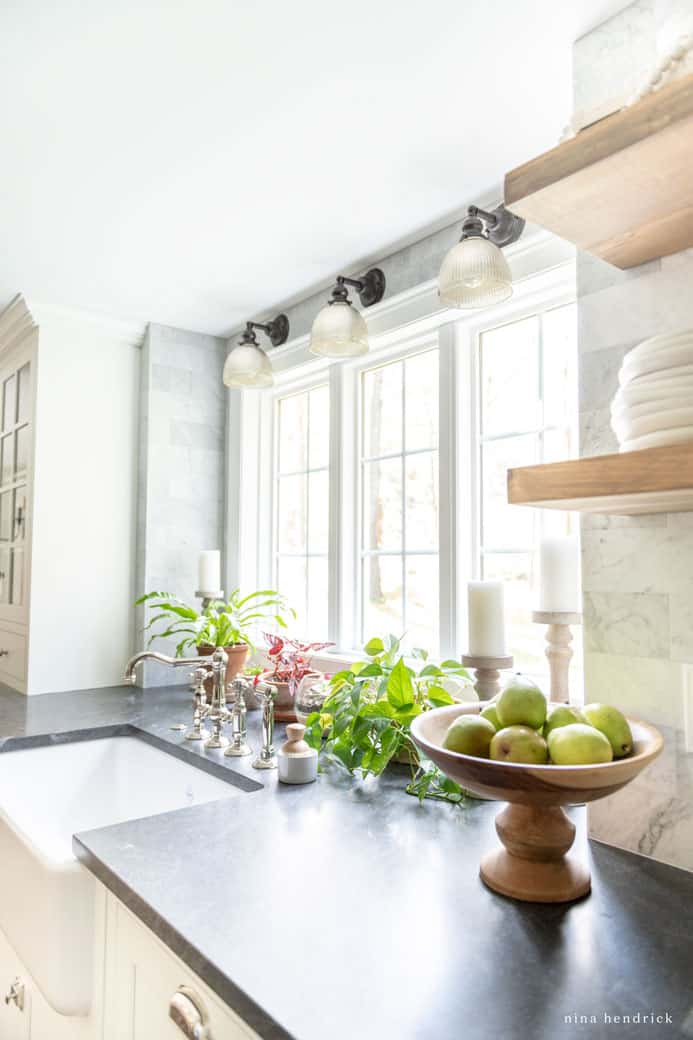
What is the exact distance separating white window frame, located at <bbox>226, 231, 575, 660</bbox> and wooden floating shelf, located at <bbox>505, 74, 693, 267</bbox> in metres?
0.68

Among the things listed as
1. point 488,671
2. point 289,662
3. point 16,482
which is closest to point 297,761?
point 488,671

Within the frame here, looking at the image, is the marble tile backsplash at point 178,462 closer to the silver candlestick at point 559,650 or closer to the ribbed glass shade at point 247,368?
the ribbed glass shade at point 247,368

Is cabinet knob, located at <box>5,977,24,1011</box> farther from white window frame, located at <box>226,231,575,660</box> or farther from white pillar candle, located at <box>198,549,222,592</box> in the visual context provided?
white pillar candle, located at <box>198,549,222,592</box>

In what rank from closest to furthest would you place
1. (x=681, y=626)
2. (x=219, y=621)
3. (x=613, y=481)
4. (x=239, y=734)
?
(x=613, y=481) → (x=681, y=626) → (x=239, y=734) → (x=219, y=621)

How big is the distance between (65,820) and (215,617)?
75 centimetres

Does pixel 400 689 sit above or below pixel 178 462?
below

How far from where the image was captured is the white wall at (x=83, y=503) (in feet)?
8.43

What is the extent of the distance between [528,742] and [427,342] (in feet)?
4.93

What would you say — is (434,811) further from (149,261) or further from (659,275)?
(149,261)

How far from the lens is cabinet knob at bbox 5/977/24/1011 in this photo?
1.45 m

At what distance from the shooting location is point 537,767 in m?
0.81

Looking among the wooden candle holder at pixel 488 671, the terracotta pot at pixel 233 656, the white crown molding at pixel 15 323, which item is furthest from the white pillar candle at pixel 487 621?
the white crown molding at pixel 15 323

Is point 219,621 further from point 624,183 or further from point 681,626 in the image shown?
point 624,183

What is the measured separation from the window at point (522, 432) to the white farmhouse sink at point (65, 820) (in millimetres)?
873
